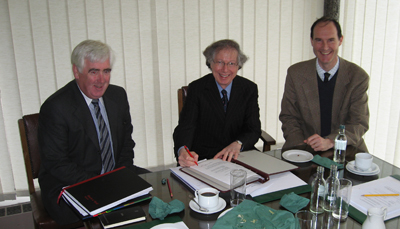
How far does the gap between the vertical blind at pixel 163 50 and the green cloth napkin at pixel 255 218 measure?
2.16 metres

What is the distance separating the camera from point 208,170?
1480 mm

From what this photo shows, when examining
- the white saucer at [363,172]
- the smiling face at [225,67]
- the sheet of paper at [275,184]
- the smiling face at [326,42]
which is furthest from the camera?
the smiling face at [326,42]

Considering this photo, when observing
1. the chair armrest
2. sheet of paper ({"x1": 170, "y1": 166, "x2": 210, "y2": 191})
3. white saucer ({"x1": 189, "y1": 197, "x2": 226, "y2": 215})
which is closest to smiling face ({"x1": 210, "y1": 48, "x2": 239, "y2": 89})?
the chair armrest

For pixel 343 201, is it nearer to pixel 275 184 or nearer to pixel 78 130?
pixel 275 184

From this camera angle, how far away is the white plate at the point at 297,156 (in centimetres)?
165

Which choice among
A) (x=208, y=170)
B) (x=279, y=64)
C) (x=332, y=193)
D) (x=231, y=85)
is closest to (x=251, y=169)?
(x=208, y=170)

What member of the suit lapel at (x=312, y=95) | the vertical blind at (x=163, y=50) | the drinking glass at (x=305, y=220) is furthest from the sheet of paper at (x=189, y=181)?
the vertical blind at (x=163, y=50)

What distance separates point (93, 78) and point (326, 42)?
1597mm

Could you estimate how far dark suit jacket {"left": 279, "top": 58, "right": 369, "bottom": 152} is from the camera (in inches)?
84.0

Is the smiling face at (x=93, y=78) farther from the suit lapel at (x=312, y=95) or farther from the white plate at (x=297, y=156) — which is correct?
the suit lapel at (x=312, y=95)

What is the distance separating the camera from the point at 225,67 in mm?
2084

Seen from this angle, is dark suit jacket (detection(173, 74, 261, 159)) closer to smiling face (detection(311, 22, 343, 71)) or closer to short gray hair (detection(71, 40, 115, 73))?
smiling face (detection(311, 22, 343, 71))

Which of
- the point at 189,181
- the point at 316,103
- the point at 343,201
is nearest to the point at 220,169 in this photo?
the point at 189,181

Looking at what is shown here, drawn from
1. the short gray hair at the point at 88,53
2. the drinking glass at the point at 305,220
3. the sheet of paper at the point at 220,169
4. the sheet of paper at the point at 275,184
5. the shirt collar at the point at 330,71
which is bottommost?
the sheet of paper at the point at 275,184
